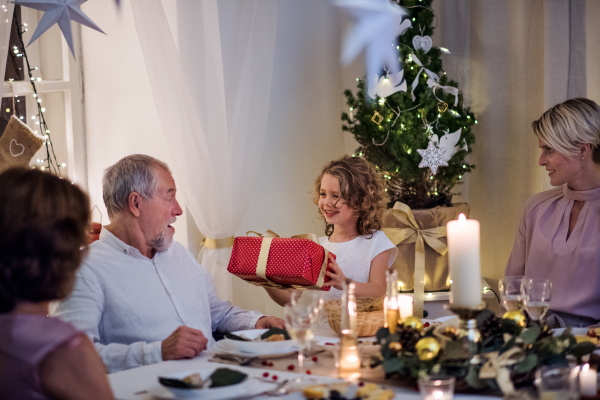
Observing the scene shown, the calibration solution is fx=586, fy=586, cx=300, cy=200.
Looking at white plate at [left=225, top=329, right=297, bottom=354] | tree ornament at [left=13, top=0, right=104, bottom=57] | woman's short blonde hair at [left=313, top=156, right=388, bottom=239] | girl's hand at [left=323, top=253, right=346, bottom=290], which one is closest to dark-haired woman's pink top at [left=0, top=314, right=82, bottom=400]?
white plate at [left=225, top=329, right=297, bottom=354]

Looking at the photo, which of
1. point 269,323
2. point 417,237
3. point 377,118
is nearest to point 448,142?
point 377,118

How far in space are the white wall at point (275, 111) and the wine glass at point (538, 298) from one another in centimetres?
205

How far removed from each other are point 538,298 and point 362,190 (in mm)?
1267

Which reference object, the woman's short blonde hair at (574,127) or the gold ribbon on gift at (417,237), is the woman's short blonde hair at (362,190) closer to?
the gold ribbon on gift at (417,237)

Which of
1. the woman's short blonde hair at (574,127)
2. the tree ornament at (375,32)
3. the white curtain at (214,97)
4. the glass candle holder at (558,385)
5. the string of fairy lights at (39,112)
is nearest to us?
the glass candle holder at (558,385)

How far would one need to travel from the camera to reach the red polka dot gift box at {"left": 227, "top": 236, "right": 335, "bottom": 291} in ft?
7.24

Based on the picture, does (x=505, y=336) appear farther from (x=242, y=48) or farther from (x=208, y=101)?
(x=242, y=48)

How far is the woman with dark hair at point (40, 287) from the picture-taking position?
1025 mm

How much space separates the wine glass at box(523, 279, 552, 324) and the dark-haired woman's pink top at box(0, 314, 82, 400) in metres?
1.15

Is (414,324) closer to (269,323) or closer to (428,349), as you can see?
(428,349)

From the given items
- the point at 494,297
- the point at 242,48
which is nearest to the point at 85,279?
the point at 242,48

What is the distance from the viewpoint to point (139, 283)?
80.4 inches

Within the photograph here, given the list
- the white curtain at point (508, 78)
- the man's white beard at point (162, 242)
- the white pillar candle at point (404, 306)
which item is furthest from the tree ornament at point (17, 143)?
the white curtain at point (508, 78)

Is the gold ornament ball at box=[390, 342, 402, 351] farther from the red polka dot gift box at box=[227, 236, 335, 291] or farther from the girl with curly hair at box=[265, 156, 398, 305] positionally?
the girl with curly hair at box=[265, 156, 398, 305]
